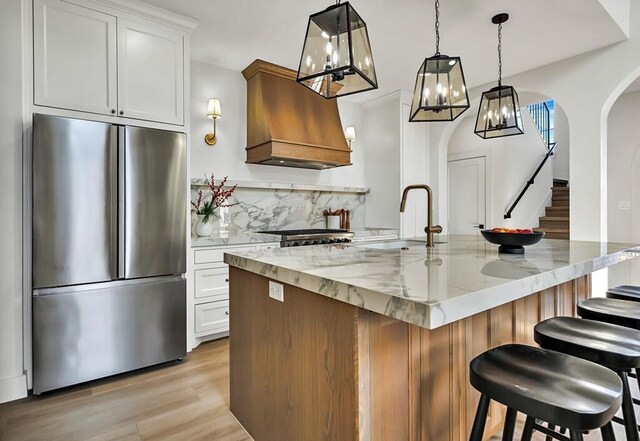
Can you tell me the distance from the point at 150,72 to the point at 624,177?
5520mm

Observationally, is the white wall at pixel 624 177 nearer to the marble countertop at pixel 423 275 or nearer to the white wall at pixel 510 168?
the white wall at pixel 510 168

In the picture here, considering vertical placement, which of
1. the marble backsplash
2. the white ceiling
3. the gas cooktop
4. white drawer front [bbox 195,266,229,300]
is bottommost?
white drawer front [bbox 195,266,229,300]

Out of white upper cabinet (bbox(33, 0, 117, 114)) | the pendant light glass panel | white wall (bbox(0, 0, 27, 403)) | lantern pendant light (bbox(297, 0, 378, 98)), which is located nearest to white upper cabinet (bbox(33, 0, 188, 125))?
white upper cabinet (bbox(33, 0, 117, 114))

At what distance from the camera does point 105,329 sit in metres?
2.34

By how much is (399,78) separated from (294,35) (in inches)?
59.9

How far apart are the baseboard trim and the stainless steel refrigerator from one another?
0.12 m

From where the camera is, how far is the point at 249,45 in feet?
10.6

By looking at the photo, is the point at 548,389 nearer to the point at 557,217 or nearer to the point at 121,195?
the point at 121,195

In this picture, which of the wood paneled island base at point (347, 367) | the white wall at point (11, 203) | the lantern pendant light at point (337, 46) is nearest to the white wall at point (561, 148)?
the wood paneled island base at point (347, 367)

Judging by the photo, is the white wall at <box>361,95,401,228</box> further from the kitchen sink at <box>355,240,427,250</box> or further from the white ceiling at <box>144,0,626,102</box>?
the kitchen sink at <box>355,240,427,250</box>

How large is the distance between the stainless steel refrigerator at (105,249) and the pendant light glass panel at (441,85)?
177cm

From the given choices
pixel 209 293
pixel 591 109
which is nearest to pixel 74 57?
pixel 209 293

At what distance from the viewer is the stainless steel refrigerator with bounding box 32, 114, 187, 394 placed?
214 cm

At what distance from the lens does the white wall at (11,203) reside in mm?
2123
